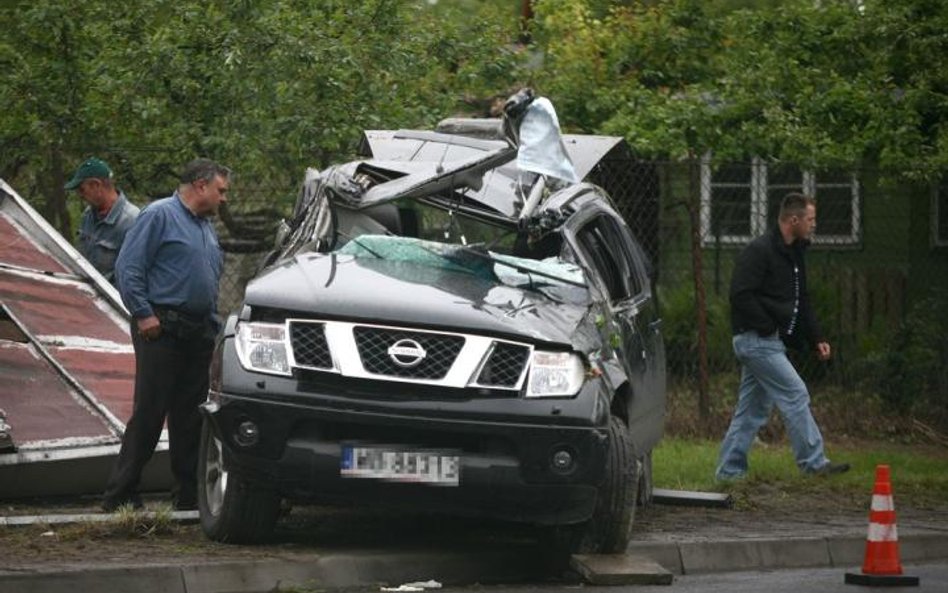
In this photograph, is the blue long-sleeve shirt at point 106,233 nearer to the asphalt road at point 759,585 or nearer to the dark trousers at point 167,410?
the dark trousers at point 167,410

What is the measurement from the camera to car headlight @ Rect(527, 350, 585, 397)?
335 inches

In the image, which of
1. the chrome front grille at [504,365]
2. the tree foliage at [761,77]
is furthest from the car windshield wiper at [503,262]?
the tree foliage at [761,77]

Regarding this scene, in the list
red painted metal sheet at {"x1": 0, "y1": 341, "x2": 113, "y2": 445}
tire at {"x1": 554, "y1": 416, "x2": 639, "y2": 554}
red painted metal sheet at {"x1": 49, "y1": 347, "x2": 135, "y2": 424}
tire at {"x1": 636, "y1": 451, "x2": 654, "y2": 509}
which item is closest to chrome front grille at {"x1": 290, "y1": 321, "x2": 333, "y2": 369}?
tire at {"x1": 554, "y1": 416, "x2": 639, "y2": 554}

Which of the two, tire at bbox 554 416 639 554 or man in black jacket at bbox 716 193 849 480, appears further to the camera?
man in black jacket at bbox 716 193 849 480

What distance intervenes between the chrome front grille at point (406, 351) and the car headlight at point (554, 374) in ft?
1.11

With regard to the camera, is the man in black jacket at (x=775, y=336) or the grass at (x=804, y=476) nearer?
the grass at (x=804, y=476)

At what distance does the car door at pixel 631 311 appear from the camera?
9.84 meters

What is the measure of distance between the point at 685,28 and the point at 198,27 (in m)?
8.51

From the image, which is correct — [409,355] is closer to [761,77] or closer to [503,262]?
[503,262]

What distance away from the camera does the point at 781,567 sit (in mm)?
9977

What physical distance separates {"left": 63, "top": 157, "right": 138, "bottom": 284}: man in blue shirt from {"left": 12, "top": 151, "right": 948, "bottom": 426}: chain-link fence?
1854 mm

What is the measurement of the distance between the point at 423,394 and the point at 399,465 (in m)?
0.32

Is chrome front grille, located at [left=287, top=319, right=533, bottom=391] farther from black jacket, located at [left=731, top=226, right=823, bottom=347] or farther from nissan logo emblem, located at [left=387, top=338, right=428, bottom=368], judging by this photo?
black jacket, located at [left=731, top=226, right=823, bottom=347]

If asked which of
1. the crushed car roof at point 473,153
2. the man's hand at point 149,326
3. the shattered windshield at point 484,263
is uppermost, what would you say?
the crushed car roof at point 473,153
